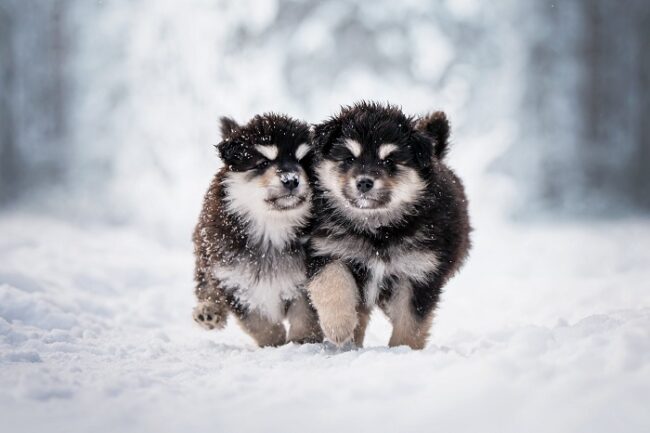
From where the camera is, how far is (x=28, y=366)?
3484 millimetres

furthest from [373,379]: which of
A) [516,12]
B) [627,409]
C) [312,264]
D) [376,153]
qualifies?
[516,12]

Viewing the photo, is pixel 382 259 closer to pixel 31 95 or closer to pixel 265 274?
pixel 265 274

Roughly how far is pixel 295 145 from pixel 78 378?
1.93 meters

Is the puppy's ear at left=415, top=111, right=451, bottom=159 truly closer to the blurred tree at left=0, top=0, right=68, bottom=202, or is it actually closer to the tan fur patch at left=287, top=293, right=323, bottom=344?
the tan fur patch at left=287, top=293, right=323, bottom=344

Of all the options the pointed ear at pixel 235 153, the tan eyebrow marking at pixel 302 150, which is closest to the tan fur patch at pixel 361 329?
the tan eyebrow marking at pixel 302 150

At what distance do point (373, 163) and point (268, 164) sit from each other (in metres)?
0.65

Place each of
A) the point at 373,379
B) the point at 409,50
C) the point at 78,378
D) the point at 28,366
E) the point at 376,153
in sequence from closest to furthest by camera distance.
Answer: the point at 373,379 → the point at 78,378 → the point at 28,366 → the point at 376,153 → the point at 409,50

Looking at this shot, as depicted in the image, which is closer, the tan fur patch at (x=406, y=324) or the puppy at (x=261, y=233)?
the tan fur patch at (x=406, y=324)

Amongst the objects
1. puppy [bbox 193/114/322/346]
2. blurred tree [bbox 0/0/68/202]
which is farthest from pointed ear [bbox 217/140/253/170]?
blurred tree [bbox 0/0/68/202]

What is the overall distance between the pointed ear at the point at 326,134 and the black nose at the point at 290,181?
26 centimetres

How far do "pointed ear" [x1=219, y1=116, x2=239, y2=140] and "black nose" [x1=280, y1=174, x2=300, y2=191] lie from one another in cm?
72

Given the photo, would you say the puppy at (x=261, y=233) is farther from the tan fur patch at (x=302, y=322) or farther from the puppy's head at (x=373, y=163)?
the puppy's head at (x=373, y=163)

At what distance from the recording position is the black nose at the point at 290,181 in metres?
4.26

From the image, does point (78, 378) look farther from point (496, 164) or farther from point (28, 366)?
point (496, 164)
